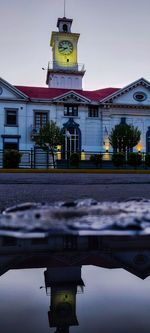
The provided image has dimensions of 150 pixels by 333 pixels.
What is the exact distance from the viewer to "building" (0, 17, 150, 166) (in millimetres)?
32969

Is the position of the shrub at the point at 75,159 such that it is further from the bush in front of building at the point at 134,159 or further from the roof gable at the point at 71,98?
the roof gable at the point at 71,98

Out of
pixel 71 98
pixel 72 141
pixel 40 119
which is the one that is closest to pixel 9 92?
pixel 40 119

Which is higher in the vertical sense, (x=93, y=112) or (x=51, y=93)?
(x=51, y=93)

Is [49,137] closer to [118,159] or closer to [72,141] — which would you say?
[72,141]

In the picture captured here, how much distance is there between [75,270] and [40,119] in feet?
110

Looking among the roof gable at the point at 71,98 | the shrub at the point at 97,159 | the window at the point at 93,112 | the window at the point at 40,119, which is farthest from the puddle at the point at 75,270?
the window at the point at 93,112

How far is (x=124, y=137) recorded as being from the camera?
106ft

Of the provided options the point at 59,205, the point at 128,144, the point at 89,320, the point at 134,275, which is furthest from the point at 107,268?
the point at 128,144

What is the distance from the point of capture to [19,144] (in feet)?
108

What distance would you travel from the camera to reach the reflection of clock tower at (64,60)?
41.3 meters

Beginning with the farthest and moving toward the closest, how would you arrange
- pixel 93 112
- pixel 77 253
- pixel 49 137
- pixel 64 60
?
pixel 64 60 < pixel 93 112 < pixel 49 137 < pixel 77 253

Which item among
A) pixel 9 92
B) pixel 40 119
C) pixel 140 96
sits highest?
pixel 140 96

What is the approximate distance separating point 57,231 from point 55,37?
46.4m

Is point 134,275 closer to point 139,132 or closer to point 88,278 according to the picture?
point 88,278
